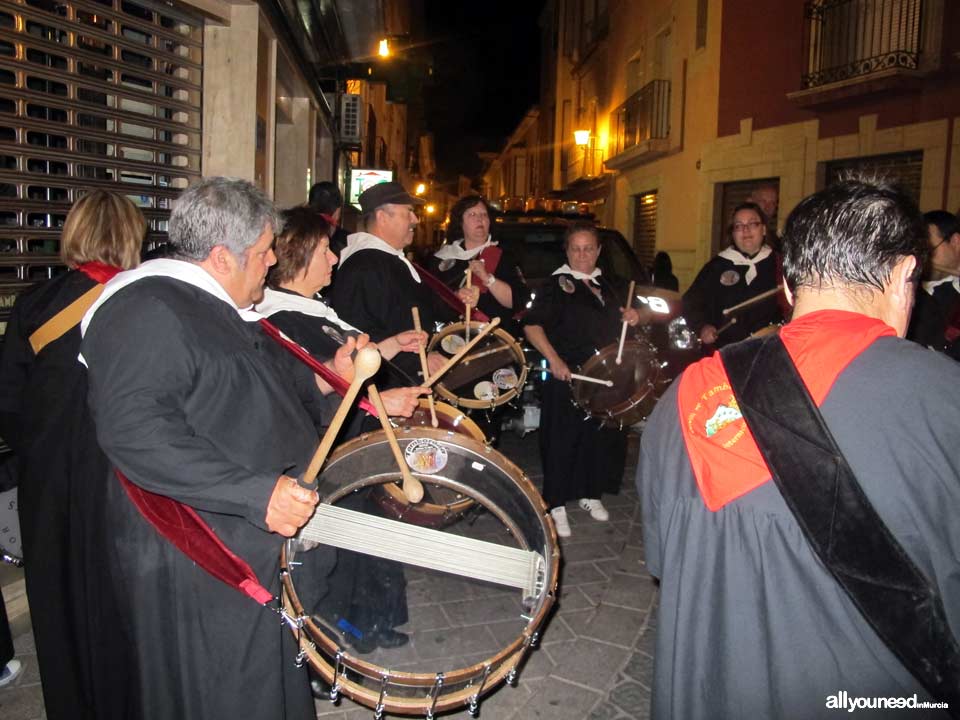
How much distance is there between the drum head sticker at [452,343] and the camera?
14.1 ft

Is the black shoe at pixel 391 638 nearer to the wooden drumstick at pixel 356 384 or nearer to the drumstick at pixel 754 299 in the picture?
the wooden drumstick at pixel 356 384

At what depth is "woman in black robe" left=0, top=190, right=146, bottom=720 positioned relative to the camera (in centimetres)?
232

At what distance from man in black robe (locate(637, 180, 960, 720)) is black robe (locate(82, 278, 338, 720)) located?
1.15 meters

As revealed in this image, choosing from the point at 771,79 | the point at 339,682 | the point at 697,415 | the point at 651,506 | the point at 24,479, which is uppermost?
the point at 771,79

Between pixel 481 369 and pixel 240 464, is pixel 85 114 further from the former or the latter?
pixel 240 464

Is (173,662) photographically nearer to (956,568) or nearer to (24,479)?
(24,479)

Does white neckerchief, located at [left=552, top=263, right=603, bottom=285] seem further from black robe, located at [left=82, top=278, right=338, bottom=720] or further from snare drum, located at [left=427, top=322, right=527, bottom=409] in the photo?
black robe, located at [left=82, top=278, right=338, bottom=720]

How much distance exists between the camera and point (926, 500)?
129cm

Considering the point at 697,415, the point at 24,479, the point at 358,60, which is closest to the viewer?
the point at 697,415

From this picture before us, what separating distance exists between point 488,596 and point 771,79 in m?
13.0

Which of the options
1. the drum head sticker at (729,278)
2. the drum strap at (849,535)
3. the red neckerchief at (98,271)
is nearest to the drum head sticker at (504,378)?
the drum head sticker at (729,278)

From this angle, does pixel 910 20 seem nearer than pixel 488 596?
No

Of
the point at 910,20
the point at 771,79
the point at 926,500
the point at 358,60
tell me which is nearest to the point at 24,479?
the point at 926,500

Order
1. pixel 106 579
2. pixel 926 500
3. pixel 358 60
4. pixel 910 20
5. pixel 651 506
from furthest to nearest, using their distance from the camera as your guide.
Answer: pixel 358 60
pixel 910 20
pixel 106 579
pixel 651 506
pixel 926 500
